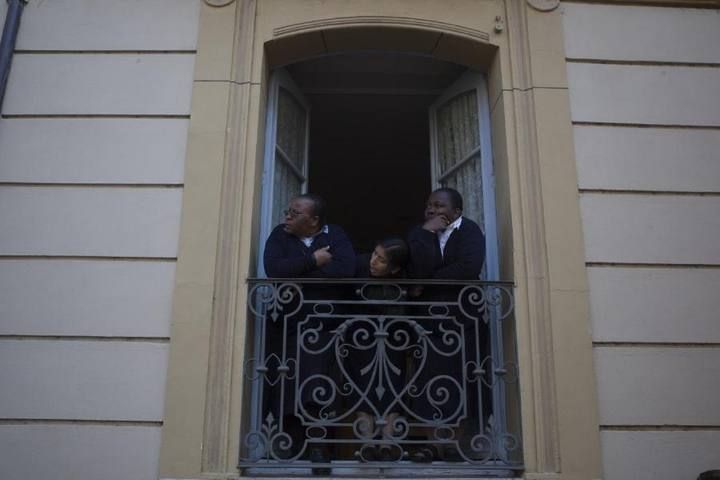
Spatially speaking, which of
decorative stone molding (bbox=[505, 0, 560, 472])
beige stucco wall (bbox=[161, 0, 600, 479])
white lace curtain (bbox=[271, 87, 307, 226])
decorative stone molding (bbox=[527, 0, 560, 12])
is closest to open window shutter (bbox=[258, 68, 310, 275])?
white lace curtain (bbox=[271, 87, 307, 226])

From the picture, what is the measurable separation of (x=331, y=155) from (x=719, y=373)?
552 centimetres

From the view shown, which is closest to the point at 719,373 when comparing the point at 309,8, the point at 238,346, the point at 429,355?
the point at 429,355

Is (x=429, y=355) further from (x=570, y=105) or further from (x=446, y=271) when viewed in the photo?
(x=570, y=105)

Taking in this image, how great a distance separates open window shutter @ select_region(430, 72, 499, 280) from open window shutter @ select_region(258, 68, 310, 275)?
1049 mm

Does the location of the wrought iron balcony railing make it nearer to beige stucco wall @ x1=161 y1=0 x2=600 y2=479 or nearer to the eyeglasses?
beige stucco wall @ x1=161 y1=0 x2=600 y2=479

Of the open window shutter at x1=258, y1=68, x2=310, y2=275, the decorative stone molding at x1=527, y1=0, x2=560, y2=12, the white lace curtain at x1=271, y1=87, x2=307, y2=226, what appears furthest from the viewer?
the white lace curtain at x1=271, y1=87, x2=307, y2=226

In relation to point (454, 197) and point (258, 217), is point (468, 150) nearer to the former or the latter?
point (454, 197)

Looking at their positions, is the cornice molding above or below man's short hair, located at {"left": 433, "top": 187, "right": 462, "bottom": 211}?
above

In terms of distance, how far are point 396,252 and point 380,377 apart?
82cm

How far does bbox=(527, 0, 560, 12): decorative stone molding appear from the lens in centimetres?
635

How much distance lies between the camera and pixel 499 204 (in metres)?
6.15

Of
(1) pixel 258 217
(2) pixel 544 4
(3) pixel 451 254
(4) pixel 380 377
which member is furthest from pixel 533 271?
(2) pixel 544 4

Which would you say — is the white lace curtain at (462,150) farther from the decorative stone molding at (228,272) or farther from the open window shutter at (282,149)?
the decorative stone molding at (228,272)

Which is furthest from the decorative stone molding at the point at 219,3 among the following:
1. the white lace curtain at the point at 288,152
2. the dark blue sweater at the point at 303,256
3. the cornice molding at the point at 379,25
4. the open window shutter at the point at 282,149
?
the dark blue sweater at the point at 303,256
